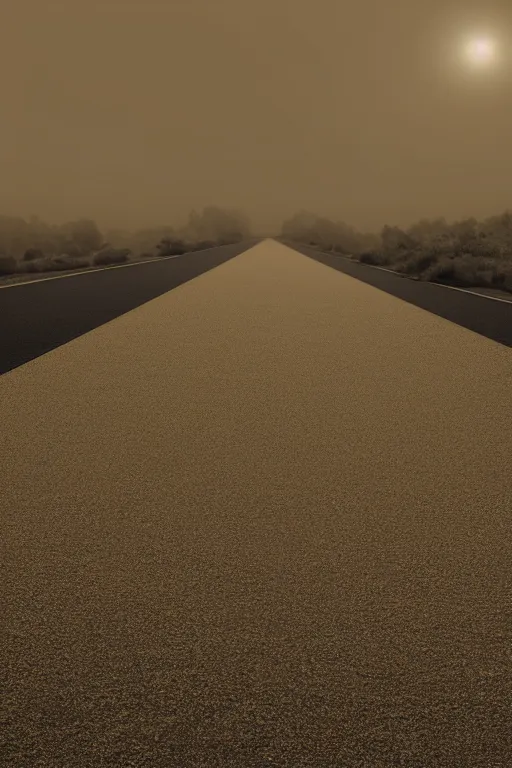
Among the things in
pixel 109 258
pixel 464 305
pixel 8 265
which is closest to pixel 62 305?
pixel 464 305

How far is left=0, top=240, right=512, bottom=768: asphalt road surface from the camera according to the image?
272 cm

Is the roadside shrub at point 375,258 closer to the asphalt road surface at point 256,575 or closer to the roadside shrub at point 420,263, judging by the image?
the roadside shrub at point 420,263

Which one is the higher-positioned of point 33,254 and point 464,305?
point 464,305

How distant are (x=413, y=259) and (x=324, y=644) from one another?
34.2 meters

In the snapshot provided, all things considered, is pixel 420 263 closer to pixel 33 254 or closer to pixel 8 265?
pixel 8 265

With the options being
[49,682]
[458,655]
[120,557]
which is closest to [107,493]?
[120,557]

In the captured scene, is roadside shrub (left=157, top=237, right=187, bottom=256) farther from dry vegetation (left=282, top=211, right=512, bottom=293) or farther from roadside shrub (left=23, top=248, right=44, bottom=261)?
dry vegetation (left=282, top=211, right=512, bottom=293)

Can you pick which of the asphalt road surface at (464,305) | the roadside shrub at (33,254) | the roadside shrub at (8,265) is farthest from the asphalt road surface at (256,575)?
the roadside shrub at (33,254)

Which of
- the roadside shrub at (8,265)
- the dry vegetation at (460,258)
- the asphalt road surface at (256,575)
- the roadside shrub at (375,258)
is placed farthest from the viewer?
the roadside shrub at (375,258)

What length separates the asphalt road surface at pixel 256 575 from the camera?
272 cm

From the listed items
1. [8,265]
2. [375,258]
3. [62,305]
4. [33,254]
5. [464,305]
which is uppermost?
[464,305]

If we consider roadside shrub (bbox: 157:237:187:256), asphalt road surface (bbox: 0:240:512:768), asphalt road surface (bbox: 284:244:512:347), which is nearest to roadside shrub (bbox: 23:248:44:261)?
roadside shrub (bbox: 157:237:187:256)

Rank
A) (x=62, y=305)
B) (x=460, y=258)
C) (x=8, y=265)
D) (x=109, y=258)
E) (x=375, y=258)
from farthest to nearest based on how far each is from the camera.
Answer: (x=109, y=258) → (x=375, y=258) → (x=8, y=265) → (x=460, y=258) → (x=62, y=305)

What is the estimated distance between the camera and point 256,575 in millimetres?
3955
